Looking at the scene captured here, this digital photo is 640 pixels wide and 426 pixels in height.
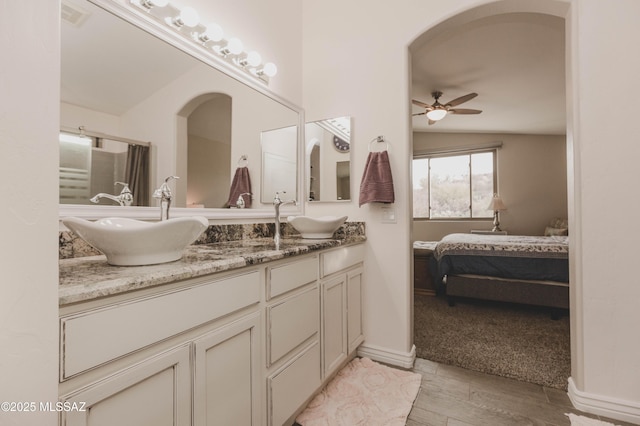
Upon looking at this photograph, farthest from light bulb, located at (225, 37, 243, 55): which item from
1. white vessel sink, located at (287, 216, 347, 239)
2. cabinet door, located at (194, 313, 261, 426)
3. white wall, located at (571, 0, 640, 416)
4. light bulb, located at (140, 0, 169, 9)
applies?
white wall, located at (571, 0, 640, 416)

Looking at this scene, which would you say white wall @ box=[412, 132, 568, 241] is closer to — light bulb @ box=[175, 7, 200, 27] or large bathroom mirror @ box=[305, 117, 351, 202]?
large bathroom mirror @ box=[305, 117, 351, 202]

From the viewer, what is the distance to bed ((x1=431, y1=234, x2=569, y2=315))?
114 inches

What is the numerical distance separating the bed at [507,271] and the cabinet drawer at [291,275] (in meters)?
2.23

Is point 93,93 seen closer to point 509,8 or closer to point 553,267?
point 509,8

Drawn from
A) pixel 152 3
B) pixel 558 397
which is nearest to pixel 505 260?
pixel 558 397

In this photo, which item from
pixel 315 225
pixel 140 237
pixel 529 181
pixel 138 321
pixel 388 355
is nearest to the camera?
pixel 138 321

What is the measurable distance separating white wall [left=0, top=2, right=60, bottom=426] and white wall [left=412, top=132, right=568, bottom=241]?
6.21 meters

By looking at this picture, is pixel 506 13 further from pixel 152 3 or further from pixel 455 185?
pixel 455 185

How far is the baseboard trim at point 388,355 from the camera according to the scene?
6.81ft

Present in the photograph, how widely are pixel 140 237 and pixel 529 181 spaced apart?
6.48 meters

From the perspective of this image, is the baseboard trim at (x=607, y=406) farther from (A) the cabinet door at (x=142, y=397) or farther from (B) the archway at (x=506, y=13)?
(A) the cabinet door at (x=142, y=397)

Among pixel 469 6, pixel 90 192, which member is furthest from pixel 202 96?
pixel 469 6

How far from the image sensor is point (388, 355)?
2133mm

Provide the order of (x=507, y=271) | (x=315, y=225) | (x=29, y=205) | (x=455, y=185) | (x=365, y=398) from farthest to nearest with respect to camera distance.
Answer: (x=455, y=185)
(x=507, y=271)
(x=315, y=225)
(x=365, y=398)
(x=29, y=205)
